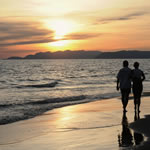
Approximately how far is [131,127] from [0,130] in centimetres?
477

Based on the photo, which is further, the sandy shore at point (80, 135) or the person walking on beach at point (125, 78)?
the person walking on beach at point (125, 78)

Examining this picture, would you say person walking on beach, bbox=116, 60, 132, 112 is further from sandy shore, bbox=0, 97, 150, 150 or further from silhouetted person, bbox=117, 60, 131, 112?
sandy shore, bbox=0, 97, 150, 150

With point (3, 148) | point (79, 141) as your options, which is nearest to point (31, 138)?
point (3, 148)

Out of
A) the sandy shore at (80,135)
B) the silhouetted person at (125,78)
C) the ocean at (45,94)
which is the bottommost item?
the ocean at (45,94)

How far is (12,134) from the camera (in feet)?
29.9

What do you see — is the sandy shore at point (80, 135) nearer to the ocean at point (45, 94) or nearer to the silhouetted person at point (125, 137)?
the silhouetted person at point (125, 137)

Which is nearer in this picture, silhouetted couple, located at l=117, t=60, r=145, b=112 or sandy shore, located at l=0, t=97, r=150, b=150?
sandy shore, located at l=0, t=97, r=150, b=150

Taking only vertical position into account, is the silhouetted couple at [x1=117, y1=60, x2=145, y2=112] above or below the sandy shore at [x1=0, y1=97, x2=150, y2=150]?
above

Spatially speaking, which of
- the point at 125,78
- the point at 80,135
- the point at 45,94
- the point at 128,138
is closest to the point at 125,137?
the point at 128,138

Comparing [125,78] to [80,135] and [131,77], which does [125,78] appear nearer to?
[131,77]

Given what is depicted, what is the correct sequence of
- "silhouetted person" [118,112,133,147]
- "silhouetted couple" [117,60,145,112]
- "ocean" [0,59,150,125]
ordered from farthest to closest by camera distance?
1. "ocean" [0,59,150,125]
2. "silhouetted couple" [117,60,145,112]
3. "silhouetted person" [118,112,133,147]

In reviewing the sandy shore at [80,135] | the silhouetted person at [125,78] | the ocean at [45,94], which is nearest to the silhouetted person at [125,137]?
the sandy shore at [80,135]

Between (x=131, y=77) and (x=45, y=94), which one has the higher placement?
(x=131, y=77)

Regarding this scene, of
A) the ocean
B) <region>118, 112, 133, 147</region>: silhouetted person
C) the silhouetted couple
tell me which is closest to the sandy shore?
<region>118, 112, 133, 147</region>: silhouetted person
